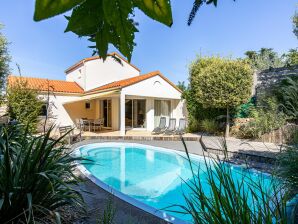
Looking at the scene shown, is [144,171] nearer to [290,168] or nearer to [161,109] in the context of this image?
[290,168]

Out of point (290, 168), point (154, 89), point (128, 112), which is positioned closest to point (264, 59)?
point (154, 89)

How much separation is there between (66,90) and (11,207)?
27597 millimetres

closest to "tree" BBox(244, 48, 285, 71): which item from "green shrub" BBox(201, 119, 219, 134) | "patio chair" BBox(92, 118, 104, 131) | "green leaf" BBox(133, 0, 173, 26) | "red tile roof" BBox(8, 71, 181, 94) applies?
"green shrub" BBox(201, 119, 219, 134)

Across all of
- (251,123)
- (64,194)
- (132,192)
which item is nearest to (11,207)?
(64,194)

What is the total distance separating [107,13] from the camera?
76 cm

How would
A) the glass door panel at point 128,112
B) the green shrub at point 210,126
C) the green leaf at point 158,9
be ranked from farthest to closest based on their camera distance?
the glass door panel at point 128,112 < the green shrub at point 210,126 < the green leaf at point 158,9

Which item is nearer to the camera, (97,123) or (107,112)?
(97,123)

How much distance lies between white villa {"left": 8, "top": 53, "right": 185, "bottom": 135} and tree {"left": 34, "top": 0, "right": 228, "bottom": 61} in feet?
79.1

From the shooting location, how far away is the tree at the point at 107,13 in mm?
694

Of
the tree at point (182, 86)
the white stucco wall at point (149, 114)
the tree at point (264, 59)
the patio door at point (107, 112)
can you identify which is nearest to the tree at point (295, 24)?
the tree at point (264, 59)

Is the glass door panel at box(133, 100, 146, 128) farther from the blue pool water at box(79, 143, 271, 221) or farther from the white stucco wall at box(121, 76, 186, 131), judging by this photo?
the blue pool water at box(79, 143, 271, 221)

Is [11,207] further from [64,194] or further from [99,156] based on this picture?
[99,156]

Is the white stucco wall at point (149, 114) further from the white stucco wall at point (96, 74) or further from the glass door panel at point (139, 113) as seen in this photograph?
the white stucco wall at point (96, 74)

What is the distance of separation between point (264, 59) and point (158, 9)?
2360 inches
